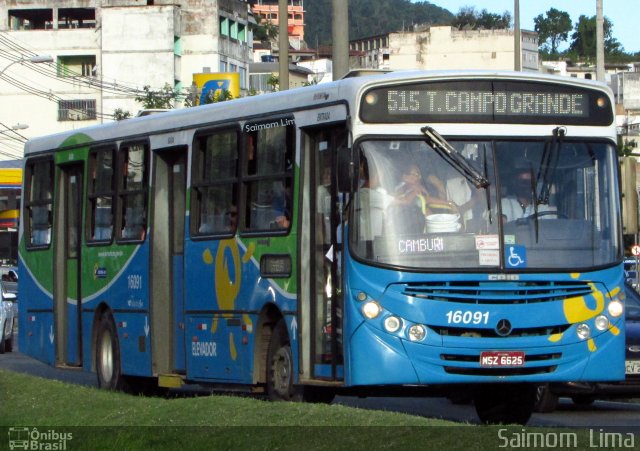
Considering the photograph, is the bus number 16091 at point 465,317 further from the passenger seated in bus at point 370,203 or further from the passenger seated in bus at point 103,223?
the passenger seated in bus at point 103,223

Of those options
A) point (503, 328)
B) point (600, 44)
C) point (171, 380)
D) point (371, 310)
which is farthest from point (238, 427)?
point (600, 44)

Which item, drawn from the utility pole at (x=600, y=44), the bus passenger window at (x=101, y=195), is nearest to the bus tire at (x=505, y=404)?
the bus passenger window at (x=101, y=195)

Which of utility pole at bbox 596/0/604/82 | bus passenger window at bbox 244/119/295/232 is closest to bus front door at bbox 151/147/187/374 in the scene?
bus passenger window at bbox 244/119/295/232

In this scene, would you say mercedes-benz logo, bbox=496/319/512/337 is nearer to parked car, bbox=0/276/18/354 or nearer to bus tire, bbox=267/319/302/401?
bus tire, bbox=267/319/302/401

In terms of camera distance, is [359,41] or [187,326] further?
[359,41]

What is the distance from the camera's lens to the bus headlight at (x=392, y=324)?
454 inches

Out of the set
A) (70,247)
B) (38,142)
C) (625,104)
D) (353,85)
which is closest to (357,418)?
(353,85)

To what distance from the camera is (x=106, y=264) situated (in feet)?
56.3

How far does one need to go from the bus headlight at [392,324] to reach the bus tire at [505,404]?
1.74 m

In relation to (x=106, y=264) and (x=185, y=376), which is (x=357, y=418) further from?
(x=106, y=264)

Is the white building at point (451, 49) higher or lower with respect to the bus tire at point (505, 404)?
higher

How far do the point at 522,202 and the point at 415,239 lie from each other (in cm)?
97

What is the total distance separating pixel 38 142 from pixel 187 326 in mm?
5451

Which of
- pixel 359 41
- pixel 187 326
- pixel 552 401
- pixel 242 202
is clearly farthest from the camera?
pixel 359 41
